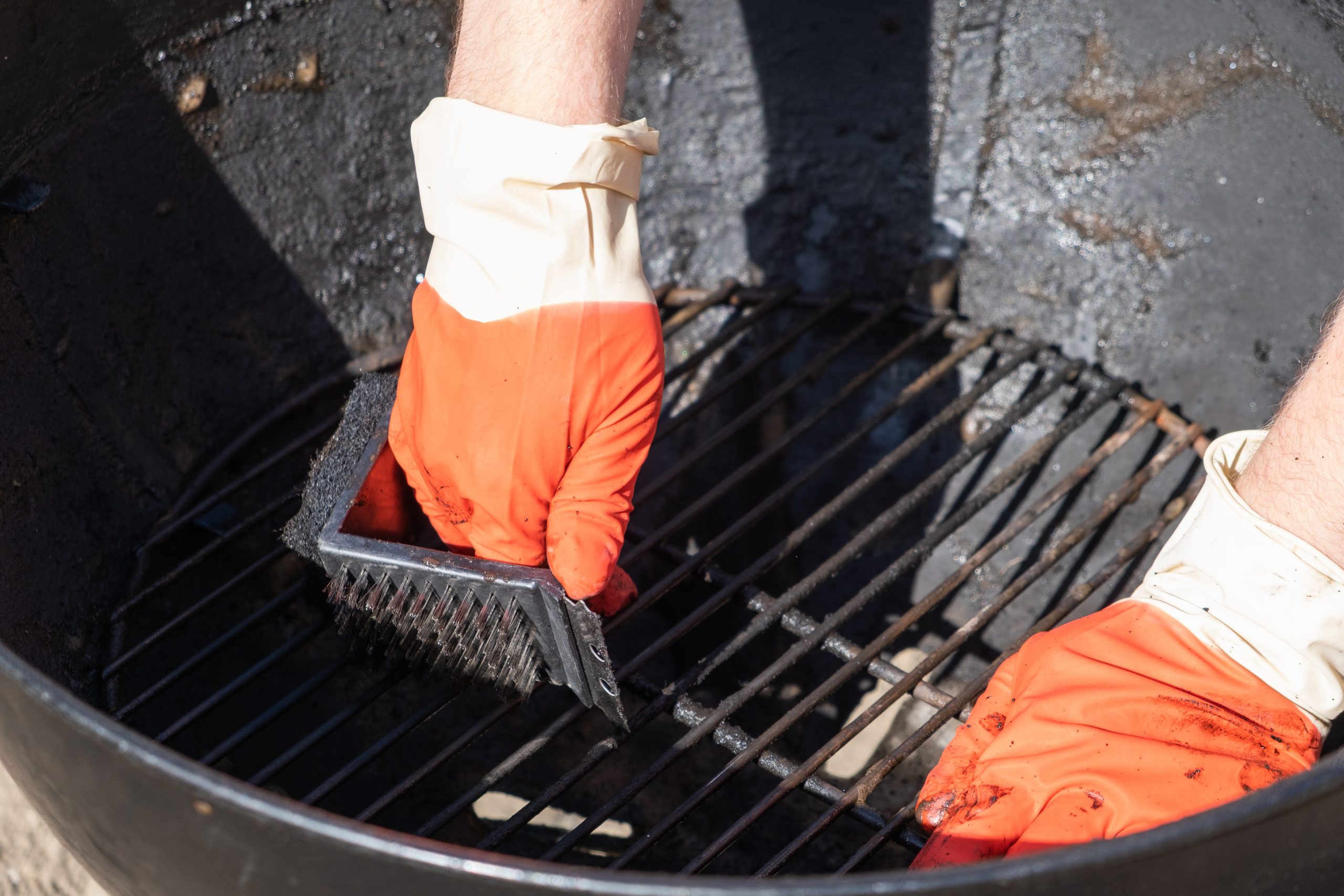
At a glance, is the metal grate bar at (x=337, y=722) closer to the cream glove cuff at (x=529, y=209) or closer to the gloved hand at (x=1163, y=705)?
the cream glove cuff at (x=529, y=209)

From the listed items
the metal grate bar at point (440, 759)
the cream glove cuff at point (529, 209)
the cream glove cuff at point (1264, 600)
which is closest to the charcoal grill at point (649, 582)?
the metal grate bar at point (440, 759)

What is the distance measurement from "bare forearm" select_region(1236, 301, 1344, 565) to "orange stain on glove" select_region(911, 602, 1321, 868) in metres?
0.20

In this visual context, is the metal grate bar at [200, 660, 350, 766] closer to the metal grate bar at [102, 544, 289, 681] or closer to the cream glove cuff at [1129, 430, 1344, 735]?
the metal grate bar at [102, 544, 289, 681]

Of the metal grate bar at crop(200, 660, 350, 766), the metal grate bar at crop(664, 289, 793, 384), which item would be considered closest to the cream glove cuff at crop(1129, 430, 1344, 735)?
the metal grate bar at crop(664, 289, 793, 384)

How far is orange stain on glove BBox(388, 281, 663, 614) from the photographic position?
4.38ft

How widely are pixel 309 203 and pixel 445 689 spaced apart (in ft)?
3.35

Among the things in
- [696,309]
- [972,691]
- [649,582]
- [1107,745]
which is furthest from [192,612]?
[1107,745]

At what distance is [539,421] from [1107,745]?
80cm

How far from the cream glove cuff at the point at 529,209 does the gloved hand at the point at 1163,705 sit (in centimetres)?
74

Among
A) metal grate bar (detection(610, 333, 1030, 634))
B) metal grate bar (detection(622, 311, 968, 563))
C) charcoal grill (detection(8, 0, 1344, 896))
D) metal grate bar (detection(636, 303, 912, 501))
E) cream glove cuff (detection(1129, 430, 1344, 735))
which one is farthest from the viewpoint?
metal grate bar (detection(636, 303, 912, 501))

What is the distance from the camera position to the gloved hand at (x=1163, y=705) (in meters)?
1.19

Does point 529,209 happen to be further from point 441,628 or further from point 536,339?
point 441,628

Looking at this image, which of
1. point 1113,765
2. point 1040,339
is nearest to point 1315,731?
point 1113,765

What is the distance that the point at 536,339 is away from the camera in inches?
52.4
